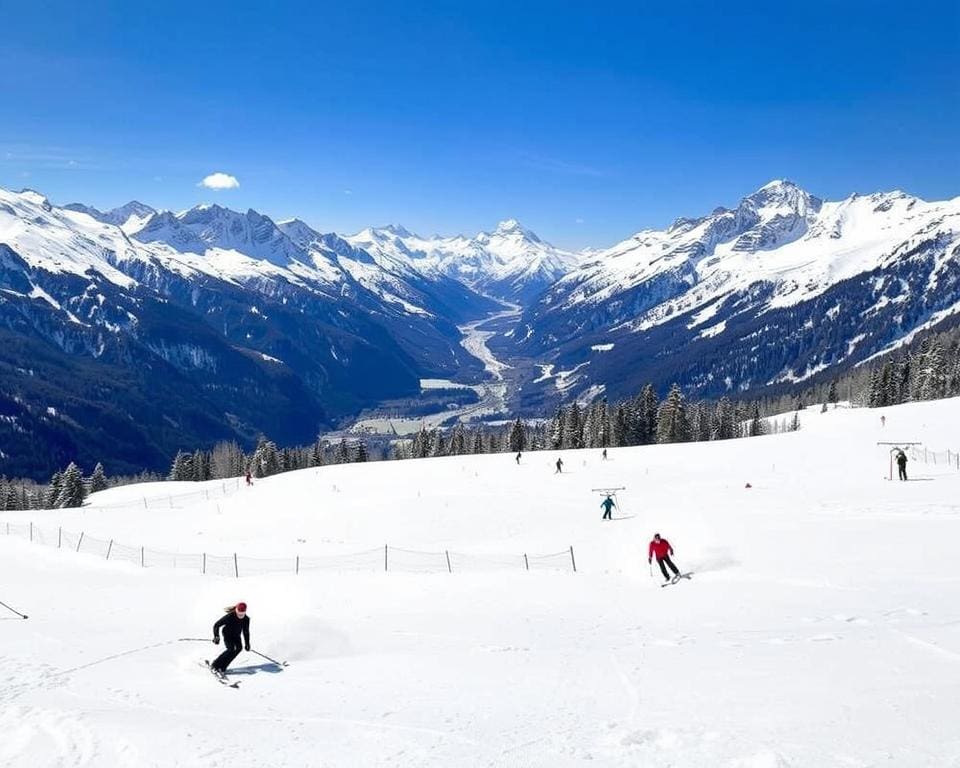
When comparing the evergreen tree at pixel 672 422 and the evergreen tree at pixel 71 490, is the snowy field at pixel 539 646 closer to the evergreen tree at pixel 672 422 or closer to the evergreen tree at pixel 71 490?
the evergreen tree at pixel 672 422

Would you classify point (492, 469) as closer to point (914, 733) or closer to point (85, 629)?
point (85, 629)

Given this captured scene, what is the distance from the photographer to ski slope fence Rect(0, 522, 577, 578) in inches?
1221

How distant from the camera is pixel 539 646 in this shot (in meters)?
17.7

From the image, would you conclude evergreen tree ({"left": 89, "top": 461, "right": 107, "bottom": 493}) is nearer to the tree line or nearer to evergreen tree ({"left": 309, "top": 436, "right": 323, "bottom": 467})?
the tree line

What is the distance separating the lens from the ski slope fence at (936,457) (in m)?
47.2

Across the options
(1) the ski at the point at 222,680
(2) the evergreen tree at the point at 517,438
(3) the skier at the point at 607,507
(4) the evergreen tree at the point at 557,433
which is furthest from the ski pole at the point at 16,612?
(4) the evergreen tree at the point at 557,433

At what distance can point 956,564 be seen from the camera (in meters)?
22.9

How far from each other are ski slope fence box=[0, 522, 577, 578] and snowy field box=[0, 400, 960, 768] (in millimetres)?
1149

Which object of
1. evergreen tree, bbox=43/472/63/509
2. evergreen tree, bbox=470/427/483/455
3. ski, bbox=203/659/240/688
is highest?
evergreen tree, bbox=470/427/483/455

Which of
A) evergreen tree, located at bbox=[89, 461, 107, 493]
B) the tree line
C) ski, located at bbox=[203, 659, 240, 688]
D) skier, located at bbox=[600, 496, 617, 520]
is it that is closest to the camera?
ski, located at bbox=[203, 659, 240, 688]

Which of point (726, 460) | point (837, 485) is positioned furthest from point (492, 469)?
point (837, 485)

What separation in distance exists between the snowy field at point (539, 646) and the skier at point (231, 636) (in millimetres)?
518

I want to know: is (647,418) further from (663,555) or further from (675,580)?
(663,555)

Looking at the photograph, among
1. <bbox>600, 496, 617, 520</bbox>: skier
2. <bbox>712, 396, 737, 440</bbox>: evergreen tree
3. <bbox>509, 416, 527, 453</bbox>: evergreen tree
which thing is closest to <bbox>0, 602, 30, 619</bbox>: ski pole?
<bbox>600, 496, 617, 520</bbox>: skier
